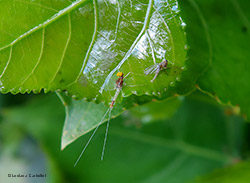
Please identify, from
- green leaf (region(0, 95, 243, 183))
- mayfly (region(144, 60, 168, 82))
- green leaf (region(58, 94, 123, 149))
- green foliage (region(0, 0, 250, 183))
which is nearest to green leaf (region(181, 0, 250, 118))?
green foliage (region(0, 0, 250, 183))

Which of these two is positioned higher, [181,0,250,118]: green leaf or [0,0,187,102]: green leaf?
[0,0,187,102]: green leaf

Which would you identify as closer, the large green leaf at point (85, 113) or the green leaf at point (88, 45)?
the green leaf at point (88, 45)

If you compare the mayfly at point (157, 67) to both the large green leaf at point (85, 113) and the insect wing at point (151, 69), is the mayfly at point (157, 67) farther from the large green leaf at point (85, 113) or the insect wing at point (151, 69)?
the large green leaf at point (85, 113)

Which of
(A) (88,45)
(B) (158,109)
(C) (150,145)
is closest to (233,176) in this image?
(B) (158,109)

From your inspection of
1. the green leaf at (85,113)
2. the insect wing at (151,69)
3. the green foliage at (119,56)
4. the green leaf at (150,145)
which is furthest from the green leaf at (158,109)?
the insect wing at (151,69)

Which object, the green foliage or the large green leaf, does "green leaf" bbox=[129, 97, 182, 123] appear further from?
the large green leaf
